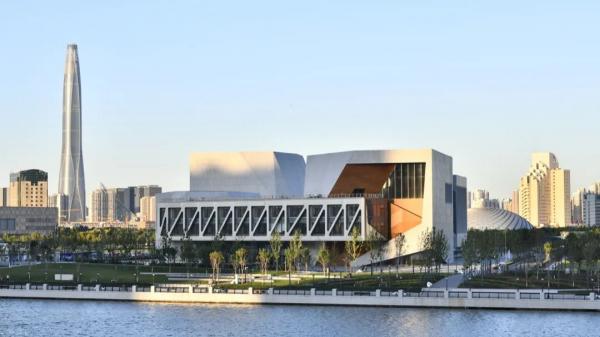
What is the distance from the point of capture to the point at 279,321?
84.1m

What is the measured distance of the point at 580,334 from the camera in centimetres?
7481

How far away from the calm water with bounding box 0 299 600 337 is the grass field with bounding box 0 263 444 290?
12.2 meters

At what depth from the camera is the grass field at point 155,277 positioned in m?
107

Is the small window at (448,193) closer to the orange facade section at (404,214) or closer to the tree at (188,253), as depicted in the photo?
the orange facade section at (404,214)

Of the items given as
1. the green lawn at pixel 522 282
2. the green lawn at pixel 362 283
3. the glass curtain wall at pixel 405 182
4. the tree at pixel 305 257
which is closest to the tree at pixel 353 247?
the tree at pixel 305 257

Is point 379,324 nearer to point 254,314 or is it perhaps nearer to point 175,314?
point 254,314

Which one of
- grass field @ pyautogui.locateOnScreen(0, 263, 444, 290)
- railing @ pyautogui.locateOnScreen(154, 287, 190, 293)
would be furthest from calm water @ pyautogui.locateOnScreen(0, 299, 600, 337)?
grass field @ pyautogui.locateOnScreen(0, 263, 444, 290)

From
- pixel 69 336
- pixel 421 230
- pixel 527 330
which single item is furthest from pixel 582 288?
pixel 69 336

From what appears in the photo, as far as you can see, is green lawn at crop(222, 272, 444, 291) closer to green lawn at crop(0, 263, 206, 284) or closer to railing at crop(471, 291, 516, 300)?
railing at crop(471, 291, 516, 300)

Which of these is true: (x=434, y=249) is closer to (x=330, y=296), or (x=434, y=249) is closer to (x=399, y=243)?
(x=399, y=243)

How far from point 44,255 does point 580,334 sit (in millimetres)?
98482

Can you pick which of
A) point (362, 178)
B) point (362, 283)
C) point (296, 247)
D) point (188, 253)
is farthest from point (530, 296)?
point (362, 178)

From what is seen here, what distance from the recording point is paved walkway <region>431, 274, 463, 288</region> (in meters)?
107

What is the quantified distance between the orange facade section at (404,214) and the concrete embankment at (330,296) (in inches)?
1936
